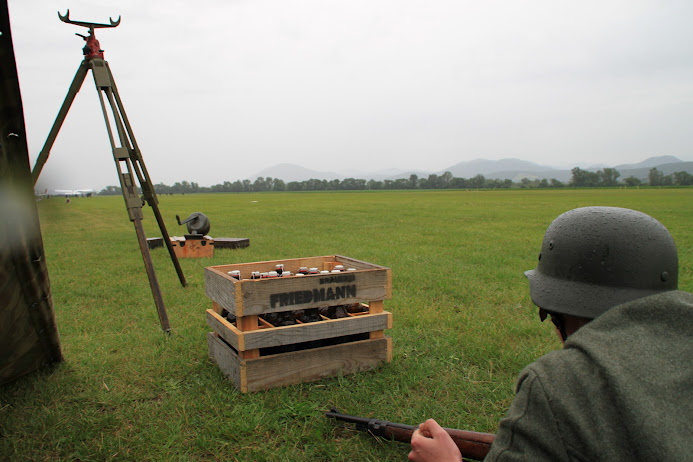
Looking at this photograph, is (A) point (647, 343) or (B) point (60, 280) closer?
(A) point (647, 343)

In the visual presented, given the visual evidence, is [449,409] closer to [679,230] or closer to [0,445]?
[0,445]

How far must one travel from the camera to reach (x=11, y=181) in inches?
104

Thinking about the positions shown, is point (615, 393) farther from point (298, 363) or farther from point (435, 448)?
point (298, 363)

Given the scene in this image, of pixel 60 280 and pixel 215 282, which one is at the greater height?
pixel 215 282

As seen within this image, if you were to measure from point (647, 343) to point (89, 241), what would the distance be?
57.1ft

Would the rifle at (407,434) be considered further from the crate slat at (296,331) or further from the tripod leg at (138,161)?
the tripod leg at (138,161)

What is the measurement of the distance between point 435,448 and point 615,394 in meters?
0.88

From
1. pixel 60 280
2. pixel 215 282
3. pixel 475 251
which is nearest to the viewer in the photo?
pixel 215 282

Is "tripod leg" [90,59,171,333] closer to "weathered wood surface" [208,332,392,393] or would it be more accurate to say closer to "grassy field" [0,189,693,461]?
"grassy field" [0,189,693,461]

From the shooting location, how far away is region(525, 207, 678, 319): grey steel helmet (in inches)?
75.0

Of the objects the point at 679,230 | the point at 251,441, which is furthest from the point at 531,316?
the point at 679,230

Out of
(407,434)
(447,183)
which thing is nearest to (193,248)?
(407,434)

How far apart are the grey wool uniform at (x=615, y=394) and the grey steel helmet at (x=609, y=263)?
1.48 ft

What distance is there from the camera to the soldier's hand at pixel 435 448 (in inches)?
75.5
